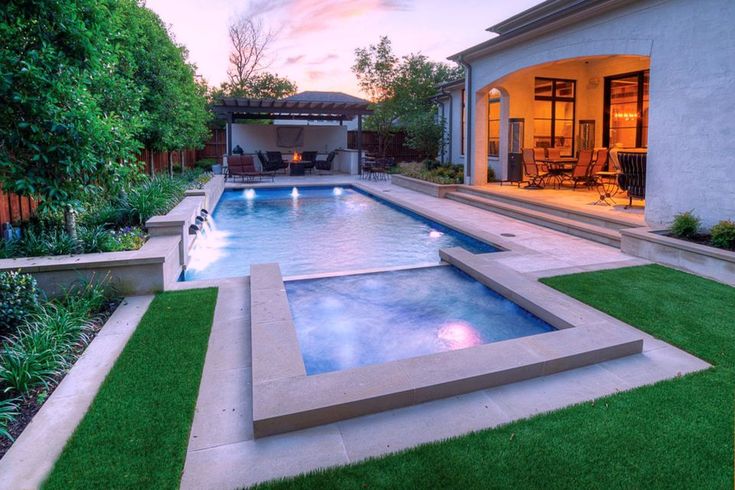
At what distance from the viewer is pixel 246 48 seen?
32.2 m

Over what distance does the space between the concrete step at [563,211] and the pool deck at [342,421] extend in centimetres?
423

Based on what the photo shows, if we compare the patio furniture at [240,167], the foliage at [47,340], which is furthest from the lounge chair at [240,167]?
the foliage at [47,340]

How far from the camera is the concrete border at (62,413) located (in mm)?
2465

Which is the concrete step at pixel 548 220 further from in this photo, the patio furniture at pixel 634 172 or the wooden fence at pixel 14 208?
the wooden fence at pixel 14 208

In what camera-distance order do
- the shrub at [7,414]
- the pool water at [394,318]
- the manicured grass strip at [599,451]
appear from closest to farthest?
1. the manicured grass strip at [599,451]
2. the shrub at [7,414]
3. the pool water at [394,318]

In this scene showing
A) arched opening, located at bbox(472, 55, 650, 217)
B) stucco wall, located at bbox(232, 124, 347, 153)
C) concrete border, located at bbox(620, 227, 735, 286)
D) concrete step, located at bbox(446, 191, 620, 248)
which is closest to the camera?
concrete border, located at bbox(620, 227, 735, 286)

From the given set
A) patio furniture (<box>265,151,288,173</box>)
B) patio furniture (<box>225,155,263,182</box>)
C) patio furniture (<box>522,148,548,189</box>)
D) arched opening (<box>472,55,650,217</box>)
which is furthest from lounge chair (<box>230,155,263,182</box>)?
patio furniture (<box>522,148,548,189</box>)

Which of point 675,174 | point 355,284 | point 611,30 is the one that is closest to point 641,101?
point 611,30

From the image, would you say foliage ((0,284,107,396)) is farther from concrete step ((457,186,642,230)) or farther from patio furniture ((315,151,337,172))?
patio furniture ((315,151,337,172))

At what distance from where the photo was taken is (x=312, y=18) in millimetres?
23297

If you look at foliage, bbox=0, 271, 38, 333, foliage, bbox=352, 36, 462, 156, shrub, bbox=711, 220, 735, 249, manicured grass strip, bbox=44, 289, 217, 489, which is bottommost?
manicured grass strip, bbox=44, 289, 217, 489

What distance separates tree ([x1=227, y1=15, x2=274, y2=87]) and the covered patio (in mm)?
8709

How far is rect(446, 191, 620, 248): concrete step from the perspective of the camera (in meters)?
7.62

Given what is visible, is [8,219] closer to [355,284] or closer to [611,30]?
[355,284]
